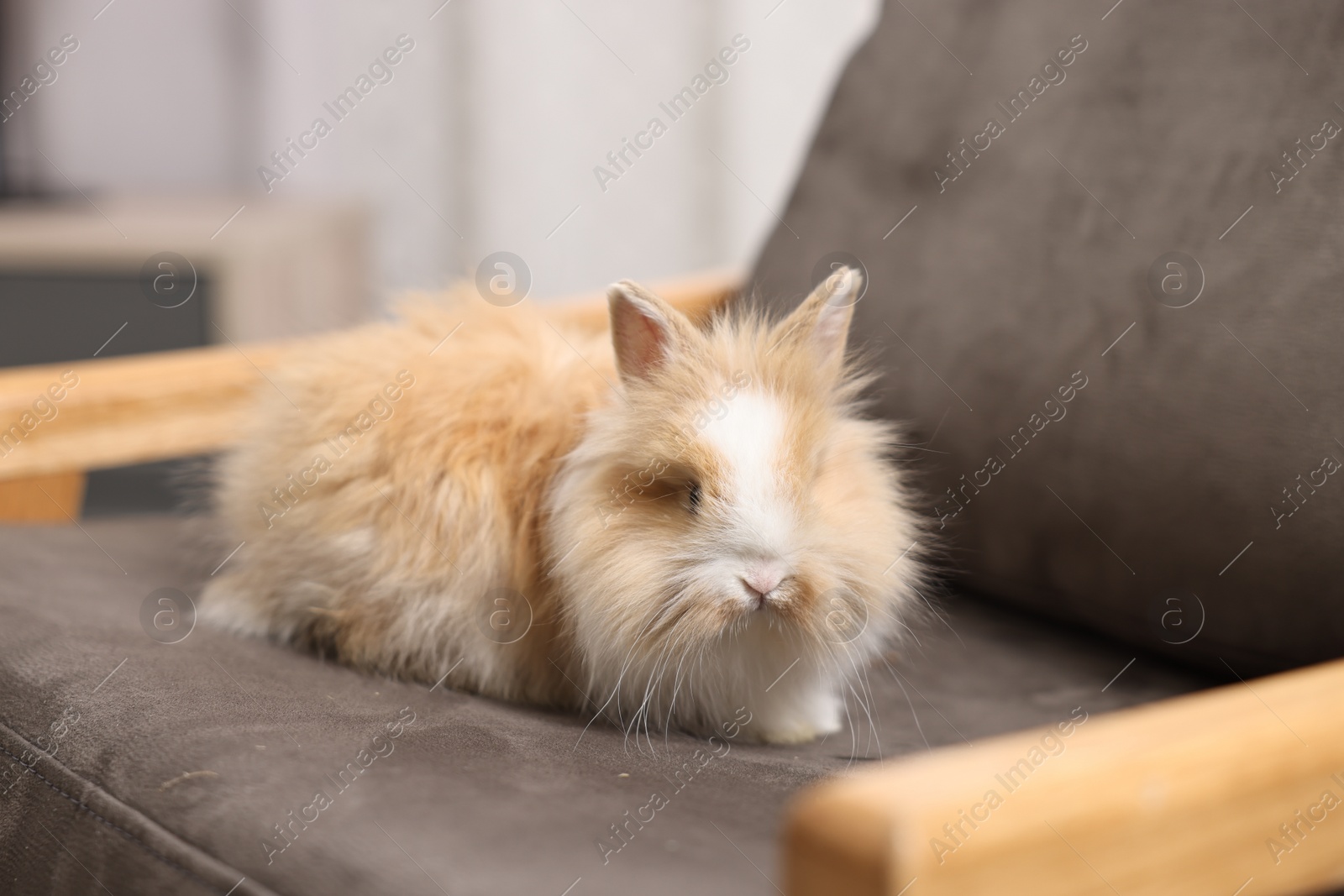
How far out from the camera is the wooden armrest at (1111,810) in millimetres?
500

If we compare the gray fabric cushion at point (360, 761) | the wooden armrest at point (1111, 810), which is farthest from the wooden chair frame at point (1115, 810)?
the gray fabric cushion at point (360, 761)

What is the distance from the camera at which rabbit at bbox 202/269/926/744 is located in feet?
2.95

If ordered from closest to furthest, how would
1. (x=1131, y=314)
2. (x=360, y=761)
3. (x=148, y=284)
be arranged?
(x=360, y=761) → (x=1131, y=314) → (x=148, y=284)

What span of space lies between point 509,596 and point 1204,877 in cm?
61

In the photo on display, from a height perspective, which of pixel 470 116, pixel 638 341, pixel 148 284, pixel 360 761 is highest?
pixel 470 116

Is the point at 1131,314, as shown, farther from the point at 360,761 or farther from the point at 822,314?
the point at 360,761

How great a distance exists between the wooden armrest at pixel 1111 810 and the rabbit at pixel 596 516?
34cm

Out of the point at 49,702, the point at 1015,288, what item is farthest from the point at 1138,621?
the point at 49,702

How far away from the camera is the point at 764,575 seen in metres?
0.87

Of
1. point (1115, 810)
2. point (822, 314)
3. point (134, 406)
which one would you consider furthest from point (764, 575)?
point (134, 406)

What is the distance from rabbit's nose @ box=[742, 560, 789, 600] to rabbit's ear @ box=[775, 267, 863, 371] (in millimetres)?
193

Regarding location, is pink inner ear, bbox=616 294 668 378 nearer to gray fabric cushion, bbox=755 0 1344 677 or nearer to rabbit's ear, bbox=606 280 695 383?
rabbit's ear, bbox=606 280 695 383

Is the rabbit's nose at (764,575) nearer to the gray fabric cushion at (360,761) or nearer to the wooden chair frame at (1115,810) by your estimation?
the gray fabric cushion at (360,761)

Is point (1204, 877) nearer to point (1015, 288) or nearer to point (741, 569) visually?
point (741, 569)
